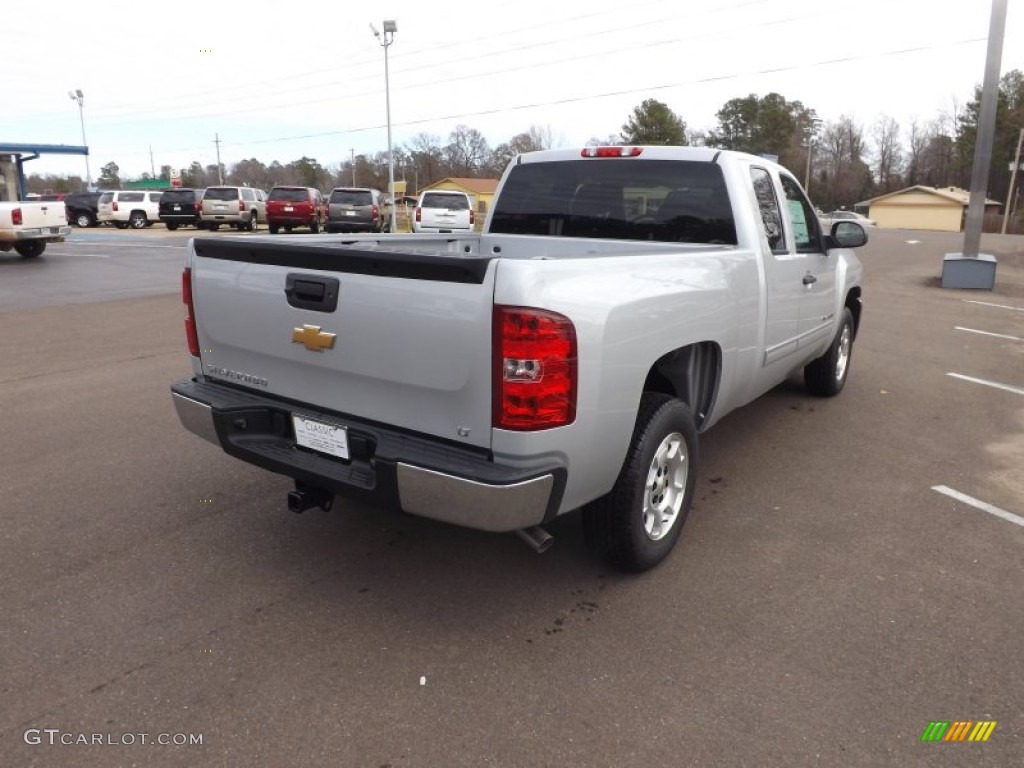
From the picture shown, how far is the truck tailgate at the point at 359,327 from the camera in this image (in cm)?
258

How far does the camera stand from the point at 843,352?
6652mm

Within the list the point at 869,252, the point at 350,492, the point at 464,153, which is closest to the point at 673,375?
the point at 350,492

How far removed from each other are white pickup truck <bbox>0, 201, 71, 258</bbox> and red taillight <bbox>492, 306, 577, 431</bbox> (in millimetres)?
19069

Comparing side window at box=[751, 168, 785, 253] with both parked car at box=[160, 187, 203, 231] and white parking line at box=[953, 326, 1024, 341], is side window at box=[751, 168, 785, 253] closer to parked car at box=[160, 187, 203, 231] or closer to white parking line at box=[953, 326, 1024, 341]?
Result: white parking line at box=[953, 326, 1024, 341]

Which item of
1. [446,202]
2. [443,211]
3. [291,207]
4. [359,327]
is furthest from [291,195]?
[359,327]

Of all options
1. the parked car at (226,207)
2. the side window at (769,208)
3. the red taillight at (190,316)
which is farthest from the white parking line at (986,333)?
the parked car at (226,207)

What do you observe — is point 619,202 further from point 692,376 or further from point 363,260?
point 363,260

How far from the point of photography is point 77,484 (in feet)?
14.3

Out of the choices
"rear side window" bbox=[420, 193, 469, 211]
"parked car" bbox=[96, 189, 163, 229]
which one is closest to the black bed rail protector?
"rear side window" bbox=[420, 193, 469, 211]

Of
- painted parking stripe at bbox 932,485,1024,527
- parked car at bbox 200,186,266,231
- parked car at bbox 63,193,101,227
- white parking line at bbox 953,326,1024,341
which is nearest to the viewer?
painted parking stripe at bbox 932,485,1024,527

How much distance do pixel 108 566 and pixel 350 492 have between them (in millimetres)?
1391

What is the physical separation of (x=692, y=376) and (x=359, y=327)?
5.52 ft

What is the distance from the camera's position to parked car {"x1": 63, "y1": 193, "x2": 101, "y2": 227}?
38.0m

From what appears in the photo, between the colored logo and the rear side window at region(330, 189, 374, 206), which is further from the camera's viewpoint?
the rear side window at region(330, 189, 374, 206)
